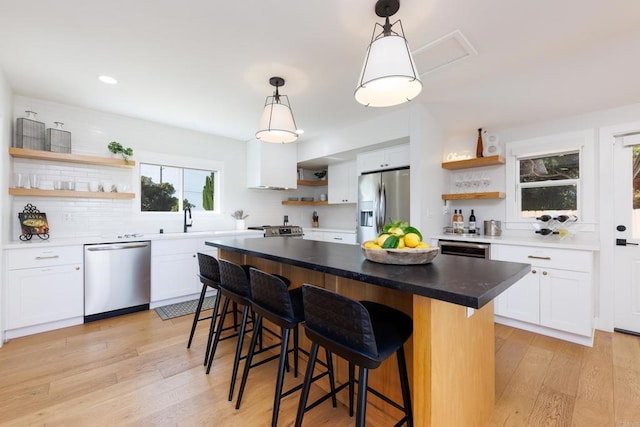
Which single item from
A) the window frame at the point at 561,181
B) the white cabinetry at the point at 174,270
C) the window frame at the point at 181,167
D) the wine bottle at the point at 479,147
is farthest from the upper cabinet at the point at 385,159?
the white cabinetry at the point at 174,270

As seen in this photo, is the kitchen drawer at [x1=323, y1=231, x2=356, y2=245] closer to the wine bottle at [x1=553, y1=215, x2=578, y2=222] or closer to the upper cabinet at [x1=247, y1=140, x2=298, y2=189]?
the upper cabinet at [x1=247, y1=140, x2=298, y2=189]

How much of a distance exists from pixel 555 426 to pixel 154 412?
2.32 metres

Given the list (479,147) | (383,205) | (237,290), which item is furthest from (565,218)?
(237,290)

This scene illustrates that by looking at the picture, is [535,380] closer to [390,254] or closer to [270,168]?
[390,254]

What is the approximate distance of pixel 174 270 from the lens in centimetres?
359

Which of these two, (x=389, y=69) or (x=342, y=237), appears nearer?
(x=389, y=69)

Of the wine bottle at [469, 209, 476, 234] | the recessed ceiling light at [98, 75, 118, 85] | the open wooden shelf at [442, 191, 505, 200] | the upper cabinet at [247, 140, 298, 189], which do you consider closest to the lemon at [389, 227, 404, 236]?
the open wooden shelf at [442, 191, 505, 200]

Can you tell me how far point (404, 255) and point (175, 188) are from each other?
3875mm

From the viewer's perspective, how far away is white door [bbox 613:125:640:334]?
280cm

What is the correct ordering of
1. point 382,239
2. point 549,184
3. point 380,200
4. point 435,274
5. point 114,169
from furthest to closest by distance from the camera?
point 380,200, point 114,169, point 549,184, point 382,239, point 435,274

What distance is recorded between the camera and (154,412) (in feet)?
→ 5.50

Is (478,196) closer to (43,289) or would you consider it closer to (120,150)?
(120,150)

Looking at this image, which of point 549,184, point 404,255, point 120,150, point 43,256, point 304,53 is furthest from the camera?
point 120,150

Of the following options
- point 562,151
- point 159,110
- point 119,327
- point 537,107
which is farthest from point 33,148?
point 562,151
